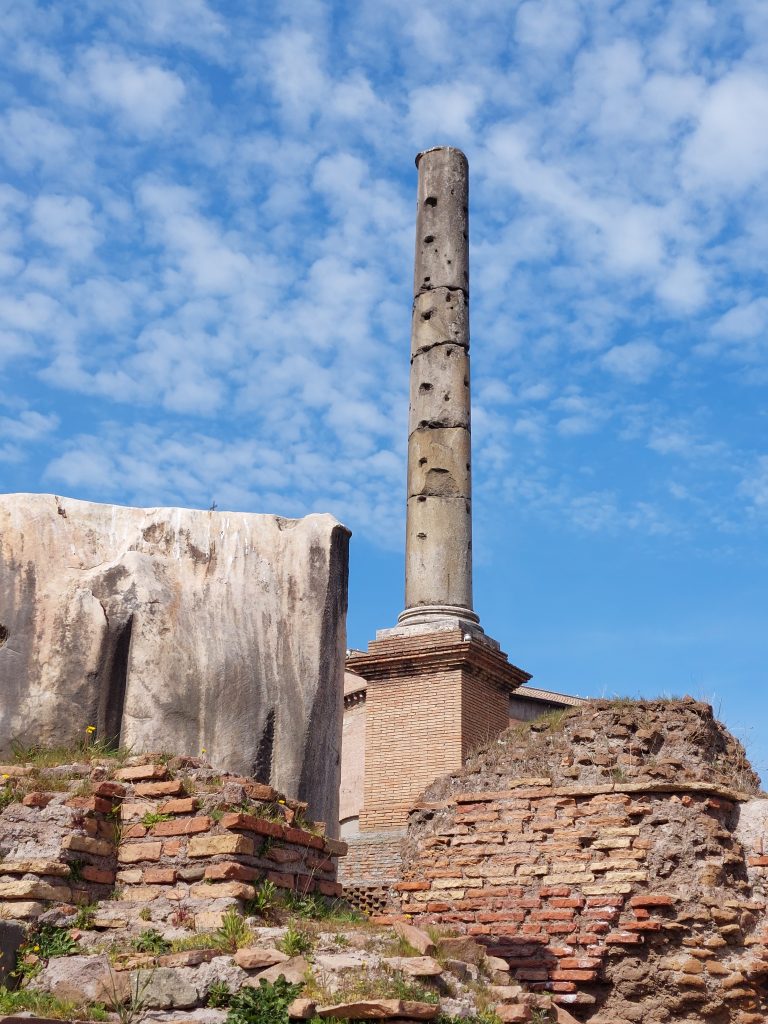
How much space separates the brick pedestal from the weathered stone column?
0.51 m

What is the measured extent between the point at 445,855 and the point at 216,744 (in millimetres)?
3754

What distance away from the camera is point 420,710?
1298 centimetres

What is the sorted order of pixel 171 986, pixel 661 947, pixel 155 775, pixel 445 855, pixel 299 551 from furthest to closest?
pixel 445 855, pixel 661 947, pixel 299 551, pixel 155 775, pixel 171 986

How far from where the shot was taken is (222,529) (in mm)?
5953

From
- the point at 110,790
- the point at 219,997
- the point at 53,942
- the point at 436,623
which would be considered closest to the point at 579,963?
the point at 110,790

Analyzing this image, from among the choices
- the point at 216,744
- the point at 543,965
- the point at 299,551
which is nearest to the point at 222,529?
the point at 299,551

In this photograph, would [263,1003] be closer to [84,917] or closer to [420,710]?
[84,917]

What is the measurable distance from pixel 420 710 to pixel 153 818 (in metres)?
7.75

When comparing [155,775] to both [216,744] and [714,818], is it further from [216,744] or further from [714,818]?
[714,818]

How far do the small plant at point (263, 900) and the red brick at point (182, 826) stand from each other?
0.35m

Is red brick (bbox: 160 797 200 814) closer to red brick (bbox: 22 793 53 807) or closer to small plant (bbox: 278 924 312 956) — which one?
red brick (bbox: 22 793 53 807)

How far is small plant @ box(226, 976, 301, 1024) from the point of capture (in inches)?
171

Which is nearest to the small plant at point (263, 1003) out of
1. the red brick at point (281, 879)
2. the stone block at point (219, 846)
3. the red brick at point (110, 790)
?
the stone block at point (219, 846)

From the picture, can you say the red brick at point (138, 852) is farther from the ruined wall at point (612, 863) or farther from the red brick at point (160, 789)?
the ruined wall at point (612, 863)
